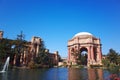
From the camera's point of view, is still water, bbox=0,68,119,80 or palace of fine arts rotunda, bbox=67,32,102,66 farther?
palace of fine arts rotunda, bbox=67,32,102,66

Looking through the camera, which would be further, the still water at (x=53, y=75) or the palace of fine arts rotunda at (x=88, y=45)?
the palace of fine arts rotunda at (x=88, y=45)

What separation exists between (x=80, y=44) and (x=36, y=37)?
23291 millimetres

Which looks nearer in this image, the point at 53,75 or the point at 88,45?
the point at 53,75

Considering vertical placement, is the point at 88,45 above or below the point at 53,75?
above

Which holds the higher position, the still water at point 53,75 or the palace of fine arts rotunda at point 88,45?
the palace of fine arts rotunda at point 88,45

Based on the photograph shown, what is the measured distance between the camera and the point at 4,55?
161 ft

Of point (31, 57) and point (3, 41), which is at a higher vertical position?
point (3, 41)

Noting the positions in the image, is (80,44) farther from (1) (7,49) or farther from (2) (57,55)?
(1) (7,49)

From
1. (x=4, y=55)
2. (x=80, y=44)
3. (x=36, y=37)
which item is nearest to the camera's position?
(x=4, y=55)

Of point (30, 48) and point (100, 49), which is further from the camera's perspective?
point (100, 49)

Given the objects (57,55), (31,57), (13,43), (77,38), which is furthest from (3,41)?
(57,55)

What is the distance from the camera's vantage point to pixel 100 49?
263 ft

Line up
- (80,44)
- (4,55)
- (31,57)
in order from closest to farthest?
(4,55)
(31,57)
(80,44)

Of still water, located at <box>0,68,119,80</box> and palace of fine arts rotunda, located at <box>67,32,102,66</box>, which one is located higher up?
palace of fine arts rotunda, located at <box>67,32,102,66</box>
